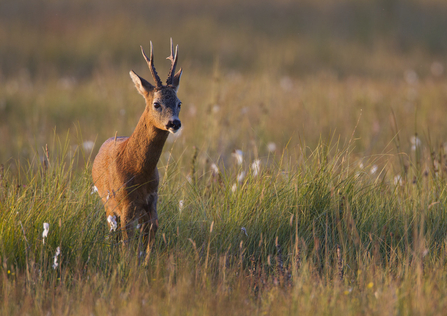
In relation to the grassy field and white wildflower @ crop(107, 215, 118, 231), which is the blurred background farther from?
white wildflower @ crop(107, 215, 118, 231)

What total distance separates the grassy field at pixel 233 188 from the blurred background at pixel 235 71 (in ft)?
0.25

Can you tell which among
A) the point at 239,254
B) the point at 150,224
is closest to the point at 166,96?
the point at 150,224

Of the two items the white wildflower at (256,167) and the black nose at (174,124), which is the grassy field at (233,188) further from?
the black nose at (174,124)

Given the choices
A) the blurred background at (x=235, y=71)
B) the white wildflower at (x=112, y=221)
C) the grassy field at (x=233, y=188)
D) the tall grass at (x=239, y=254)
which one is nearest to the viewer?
the tall grass at (x=239, y=254)

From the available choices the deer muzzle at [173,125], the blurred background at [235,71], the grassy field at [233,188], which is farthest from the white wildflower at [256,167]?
the deer muzzle at [173,125]

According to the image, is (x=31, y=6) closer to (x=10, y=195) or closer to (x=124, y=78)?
(x=124, y=78)

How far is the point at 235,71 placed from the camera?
51.7 feet

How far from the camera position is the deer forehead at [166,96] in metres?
3.67

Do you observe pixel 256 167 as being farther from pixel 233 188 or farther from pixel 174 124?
pixel 174 124

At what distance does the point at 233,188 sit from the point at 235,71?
11829mm

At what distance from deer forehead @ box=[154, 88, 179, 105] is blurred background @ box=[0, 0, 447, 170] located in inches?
64.2

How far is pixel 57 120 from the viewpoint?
10.2 m

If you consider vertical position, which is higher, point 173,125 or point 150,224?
point 173,125

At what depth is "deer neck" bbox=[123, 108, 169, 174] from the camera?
370 centimetres
